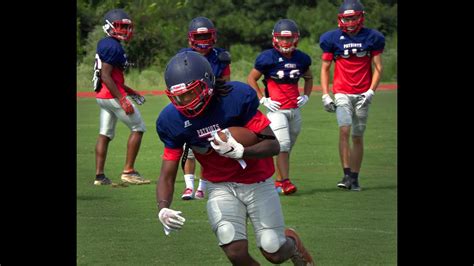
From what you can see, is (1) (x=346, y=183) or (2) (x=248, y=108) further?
(1) (x=346, y=183)

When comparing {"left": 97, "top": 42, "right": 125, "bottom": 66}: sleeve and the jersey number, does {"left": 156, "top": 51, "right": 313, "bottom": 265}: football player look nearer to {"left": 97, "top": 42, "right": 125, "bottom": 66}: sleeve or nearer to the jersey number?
the jersey number

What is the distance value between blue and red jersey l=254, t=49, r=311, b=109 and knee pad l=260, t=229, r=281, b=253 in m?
4.78

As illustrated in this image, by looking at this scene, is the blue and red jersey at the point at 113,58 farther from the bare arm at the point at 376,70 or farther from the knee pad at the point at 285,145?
the bare arm at the point at 376,70

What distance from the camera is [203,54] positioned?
10188 mm

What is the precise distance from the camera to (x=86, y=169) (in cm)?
1259

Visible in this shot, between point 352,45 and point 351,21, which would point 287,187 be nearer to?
point 352,45

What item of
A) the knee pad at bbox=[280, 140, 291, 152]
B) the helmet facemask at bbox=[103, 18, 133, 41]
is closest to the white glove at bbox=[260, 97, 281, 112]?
the knee pad at bbox=[280, 140, 291, 152]

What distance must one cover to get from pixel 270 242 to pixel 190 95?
3.34ft

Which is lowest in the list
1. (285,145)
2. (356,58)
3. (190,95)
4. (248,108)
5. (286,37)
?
(285,145)

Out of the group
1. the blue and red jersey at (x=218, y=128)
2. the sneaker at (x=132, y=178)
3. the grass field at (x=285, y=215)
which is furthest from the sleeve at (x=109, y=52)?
the blue and red jersey at (x=218, y=128)

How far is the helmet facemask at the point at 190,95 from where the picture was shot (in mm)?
5828

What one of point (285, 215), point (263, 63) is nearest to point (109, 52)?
point (263, 63)
